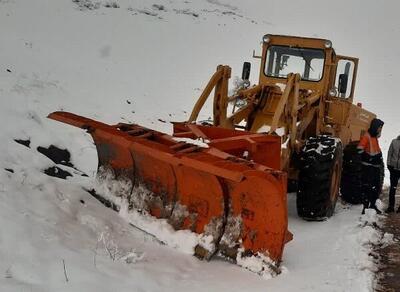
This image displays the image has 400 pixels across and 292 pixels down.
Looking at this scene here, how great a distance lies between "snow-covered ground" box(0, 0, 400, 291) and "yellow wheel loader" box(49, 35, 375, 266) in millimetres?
272

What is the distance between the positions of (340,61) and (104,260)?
559 cm

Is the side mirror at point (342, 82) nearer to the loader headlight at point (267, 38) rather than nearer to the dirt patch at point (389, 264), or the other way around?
the loader headlight at point (267, 38)

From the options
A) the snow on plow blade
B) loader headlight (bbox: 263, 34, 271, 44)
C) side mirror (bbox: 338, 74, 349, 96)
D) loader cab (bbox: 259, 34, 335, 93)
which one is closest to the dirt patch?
the snow on plow blade

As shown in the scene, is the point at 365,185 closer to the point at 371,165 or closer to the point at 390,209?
the point at 371,165

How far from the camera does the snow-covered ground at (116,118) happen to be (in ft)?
14.0

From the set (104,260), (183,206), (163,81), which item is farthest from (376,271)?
(163,81)

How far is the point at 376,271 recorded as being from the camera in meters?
4.98

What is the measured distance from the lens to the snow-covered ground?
4.27 meters

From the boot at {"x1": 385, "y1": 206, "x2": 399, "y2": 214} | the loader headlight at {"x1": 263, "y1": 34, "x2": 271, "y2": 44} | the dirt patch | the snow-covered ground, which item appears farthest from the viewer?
the loader headlight at {"x1": 263, "y1": 34, "x2": 271, "y2": 44}

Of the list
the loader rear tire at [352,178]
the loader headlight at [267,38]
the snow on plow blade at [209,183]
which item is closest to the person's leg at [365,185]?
the loader rear tire at [352,178]

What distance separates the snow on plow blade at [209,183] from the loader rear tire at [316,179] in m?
0.95

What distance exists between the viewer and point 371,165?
25.3 ft

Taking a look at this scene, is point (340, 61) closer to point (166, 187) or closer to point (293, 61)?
point (293, 61)

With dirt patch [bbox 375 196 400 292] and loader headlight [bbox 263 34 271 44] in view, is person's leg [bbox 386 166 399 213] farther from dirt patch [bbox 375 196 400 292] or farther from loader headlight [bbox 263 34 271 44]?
loader headlight [bbox 263 34 271 44]
